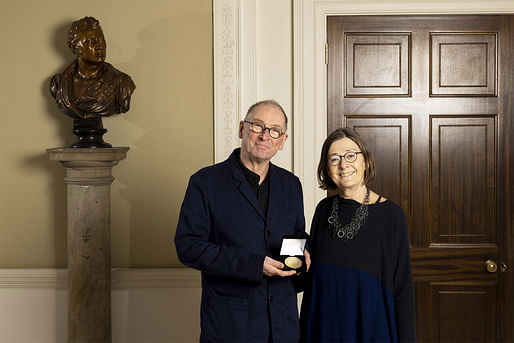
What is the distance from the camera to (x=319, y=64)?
11.8ft

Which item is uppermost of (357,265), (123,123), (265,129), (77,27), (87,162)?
(77,27)

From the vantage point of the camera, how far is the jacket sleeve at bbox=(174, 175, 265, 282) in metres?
2.19

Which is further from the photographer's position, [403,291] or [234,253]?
[234,253]

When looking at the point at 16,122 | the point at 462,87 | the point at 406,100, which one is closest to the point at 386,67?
the point at 406,100

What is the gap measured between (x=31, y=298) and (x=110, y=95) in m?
1.44

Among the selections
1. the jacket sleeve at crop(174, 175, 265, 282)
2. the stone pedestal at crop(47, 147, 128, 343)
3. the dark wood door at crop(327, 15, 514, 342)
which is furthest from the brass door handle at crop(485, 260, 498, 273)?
the stone pedestal at crop(47, 147, 128, 343)

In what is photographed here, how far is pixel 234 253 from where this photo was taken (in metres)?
2.22

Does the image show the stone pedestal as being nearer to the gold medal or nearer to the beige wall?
the beige wall

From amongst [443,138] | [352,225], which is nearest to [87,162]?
[352,225]

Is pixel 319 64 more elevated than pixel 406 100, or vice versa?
pixel 319 64

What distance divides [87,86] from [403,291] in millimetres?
2238

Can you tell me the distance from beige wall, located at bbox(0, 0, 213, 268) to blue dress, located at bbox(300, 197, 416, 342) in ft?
5.70

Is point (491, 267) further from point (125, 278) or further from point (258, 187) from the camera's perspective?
point (125, 278)

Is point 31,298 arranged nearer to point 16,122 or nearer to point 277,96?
point 16,122
